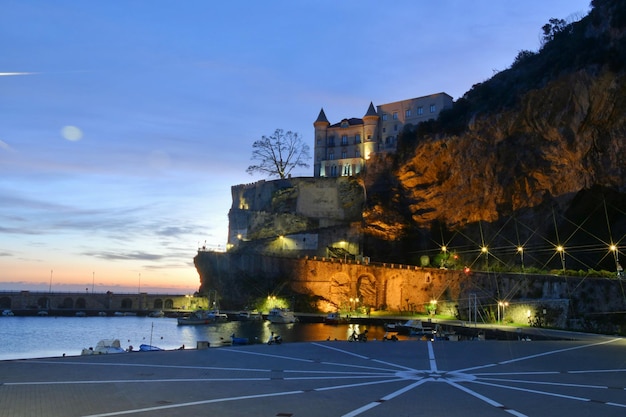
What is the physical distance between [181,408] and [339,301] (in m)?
59.9

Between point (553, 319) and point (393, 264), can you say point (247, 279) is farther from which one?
point (553, 319)

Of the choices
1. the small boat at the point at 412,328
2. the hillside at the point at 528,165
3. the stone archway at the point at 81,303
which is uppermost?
the hillside at the point at 528,165

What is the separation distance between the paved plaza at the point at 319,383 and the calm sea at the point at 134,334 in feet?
85.3

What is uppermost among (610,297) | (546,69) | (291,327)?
(546,69)

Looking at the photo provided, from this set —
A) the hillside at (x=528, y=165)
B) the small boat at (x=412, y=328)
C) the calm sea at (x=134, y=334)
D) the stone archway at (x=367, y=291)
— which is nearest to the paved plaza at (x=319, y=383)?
the small boat at (x=412, y=328)

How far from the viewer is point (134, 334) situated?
67938 mm

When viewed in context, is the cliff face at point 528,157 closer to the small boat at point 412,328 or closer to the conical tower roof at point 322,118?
the small boat at point 412,328

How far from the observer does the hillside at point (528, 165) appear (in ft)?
156

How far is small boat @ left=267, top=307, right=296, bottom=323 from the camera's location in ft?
220

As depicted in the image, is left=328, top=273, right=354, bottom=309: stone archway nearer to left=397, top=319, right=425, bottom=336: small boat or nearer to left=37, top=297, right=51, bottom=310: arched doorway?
left=397, top=319, right=425, bottom=336: small boat

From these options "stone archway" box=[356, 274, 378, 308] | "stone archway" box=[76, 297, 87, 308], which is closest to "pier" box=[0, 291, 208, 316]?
"stone archway" box=[76, 297, 87, 308]

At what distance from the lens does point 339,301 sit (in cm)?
7175

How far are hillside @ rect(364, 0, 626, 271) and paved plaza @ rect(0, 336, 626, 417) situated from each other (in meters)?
29.4

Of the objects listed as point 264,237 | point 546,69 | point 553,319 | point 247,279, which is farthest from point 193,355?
point 264,237
